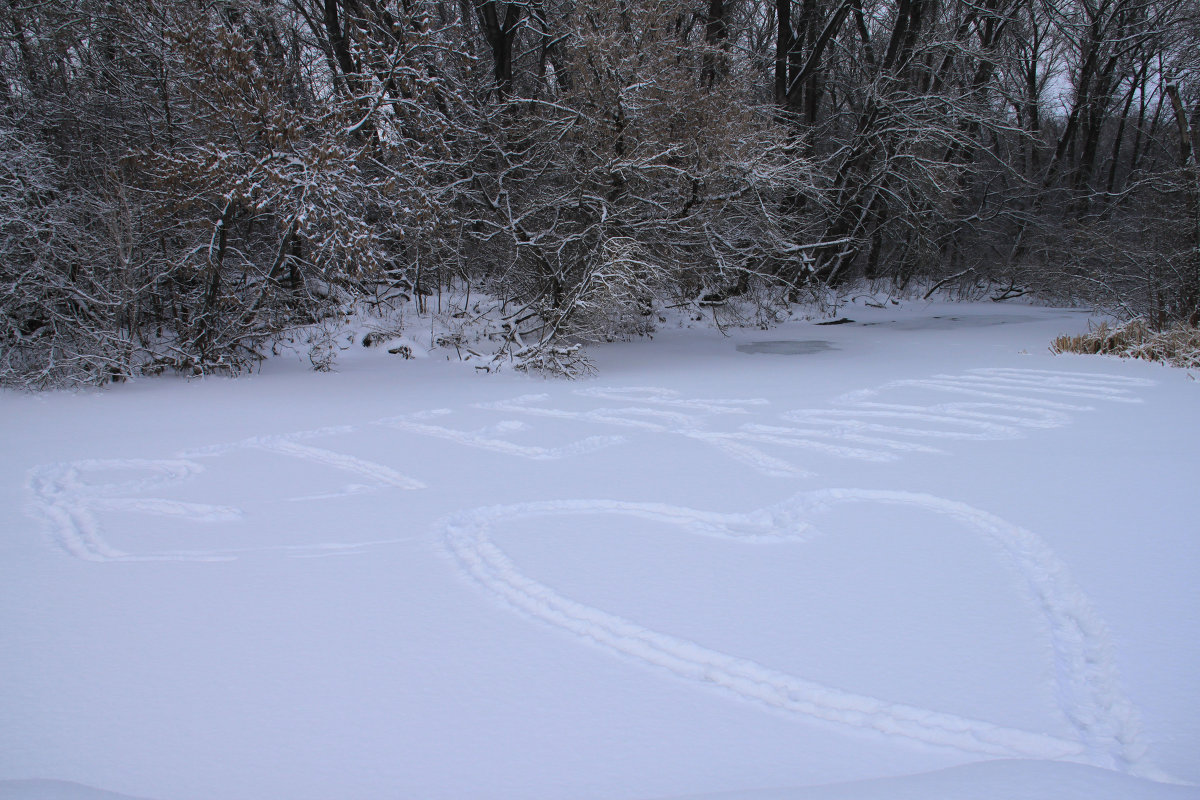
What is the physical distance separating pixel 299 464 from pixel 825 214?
1355 cm

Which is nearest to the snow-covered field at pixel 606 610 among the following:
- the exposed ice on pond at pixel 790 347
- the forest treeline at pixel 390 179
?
the forest treeline at pixel 390 179

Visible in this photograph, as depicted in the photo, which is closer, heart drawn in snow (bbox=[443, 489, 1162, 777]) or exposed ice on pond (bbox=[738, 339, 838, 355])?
heart drawn in snow (bbox=[443, 489, 1162, 777])

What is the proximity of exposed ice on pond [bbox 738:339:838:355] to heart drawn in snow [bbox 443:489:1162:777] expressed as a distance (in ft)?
21.4

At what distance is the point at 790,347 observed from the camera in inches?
422

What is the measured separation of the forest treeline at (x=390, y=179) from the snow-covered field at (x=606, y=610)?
2.82 metres

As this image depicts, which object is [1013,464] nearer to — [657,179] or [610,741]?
[610,741]

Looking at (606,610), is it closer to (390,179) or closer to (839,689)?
(839,689)

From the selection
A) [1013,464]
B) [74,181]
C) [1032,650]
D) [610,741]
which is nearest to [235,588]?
[610,741]

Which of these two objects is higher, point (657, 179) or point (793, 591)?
point (657, 179)

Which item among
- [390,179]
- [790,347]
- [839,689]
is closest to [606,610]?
[839,689]

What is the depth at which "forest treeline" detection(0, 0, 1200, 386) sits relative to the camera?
754 cm

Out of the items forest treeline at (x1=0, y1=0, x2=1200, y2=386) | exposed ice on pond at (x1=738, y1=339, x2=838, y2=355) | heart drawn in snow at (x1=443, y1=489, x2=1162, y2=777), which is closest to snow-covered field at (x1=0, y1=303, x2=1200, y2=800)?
heart drawn in snow at (x1=443, y1=489, x2=1162, y2=777)

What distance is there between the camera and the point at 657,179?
9641 millimetres

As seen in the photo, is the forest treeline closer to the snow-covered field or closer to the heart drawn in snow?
the snow-covered field
